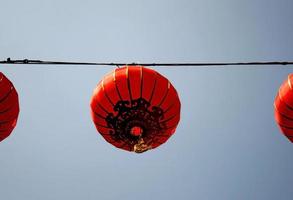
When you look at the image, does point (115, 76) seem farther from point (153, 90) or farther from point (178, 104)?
point (178, 104)

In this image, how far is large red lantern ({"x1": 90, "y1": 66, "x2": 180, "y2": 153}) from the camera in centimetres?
695

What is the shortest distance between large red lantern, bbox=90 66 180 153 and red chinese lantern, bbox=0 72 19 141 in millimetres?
1499

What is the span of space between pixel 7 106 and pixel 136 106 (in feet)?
7.76

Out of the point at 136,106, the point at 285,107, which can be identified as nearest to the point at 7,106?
the point at 136,106

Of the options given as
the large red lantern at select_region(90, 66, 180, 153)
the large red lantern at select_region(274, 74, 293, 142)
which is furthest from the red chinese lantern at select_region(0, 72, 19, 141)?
the large red lantern at select_region(274, 74, 293, 142)

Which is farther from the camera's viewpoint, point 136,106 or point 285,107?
point 285,107

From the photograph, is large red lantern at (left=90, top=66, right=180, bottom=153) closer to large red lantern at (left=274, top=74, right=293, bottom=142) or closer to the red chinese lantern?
the red chinese lantern

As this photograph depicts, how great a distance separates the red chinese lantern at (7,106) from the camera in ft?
24.3

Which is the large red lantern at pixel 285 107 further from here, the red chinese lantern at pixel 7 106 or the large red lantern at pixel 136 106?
the red chinese lantern at pixel 7 106

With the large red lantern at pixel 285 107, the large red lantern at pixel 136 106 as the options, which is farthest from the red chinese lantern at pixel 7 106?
the large red lantern at pixel 285 107

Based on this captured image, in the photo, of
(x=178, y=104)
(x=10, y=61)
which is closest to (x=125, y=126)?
(x=178, y=104)

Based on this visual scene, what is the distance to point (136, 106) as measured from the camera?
23.1 feet

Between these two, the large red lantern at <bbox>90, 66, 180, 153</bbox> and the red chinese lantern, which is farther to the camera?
the red chinese lantern

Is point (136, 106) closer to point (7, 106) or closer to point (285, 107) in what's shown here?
point (7, 106)
